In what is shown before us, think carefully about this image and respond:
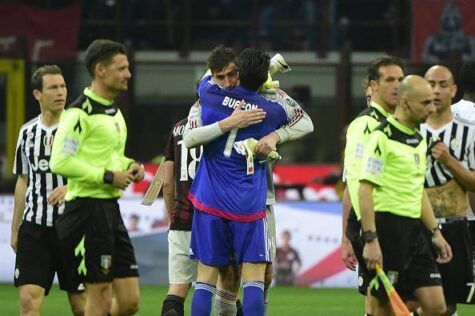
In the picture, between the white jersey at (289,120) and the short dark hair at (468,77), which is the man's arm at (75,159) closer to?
the white jersey at (289,120)

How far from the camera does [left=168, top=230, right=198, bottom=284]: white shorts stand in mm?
10698

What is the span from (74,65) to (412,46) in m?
5.58

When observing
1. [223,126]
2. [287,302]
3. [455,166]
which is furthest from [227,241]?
[287,302]

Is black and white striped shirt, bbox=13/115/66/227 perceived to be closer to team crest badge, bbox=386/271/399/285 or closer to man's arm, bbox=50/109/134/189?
man's arm, bbox=50/109/134/189

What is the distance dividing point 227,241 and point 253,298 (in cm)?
43

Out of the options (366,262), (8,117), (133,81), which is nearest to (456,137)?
(366,262)

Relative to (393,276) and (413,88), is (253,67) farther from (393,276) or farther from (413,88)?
(393,276)

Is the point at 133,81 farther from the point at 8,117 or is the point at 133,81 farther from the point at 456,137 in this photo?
the point at 456,137

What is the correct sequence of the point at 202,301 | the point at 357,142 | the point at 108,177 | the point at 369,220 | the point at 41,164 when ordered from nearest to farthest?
the point at 108,177 → the point at 369,220 → the point at 357,142 → the point at 202,301 → the point at 41,164

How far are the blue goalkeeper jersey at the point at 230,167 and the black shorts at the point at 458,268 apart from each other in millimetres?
1334

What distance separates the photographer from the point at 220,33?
2314cm

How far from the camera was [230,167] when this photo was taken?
30.7 feet

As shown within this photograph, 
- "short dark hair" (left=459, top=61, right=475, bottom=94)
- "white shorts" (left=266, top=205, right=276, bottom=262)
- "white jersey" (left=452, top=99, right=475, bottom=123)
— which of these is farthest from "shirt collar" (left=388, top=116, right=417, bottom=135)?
"short dark hair" (left=459, top=61, right=475, bottom=94)

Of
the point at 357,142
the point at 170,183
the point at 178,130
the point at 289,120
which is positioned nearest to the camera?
the point at 357,142
